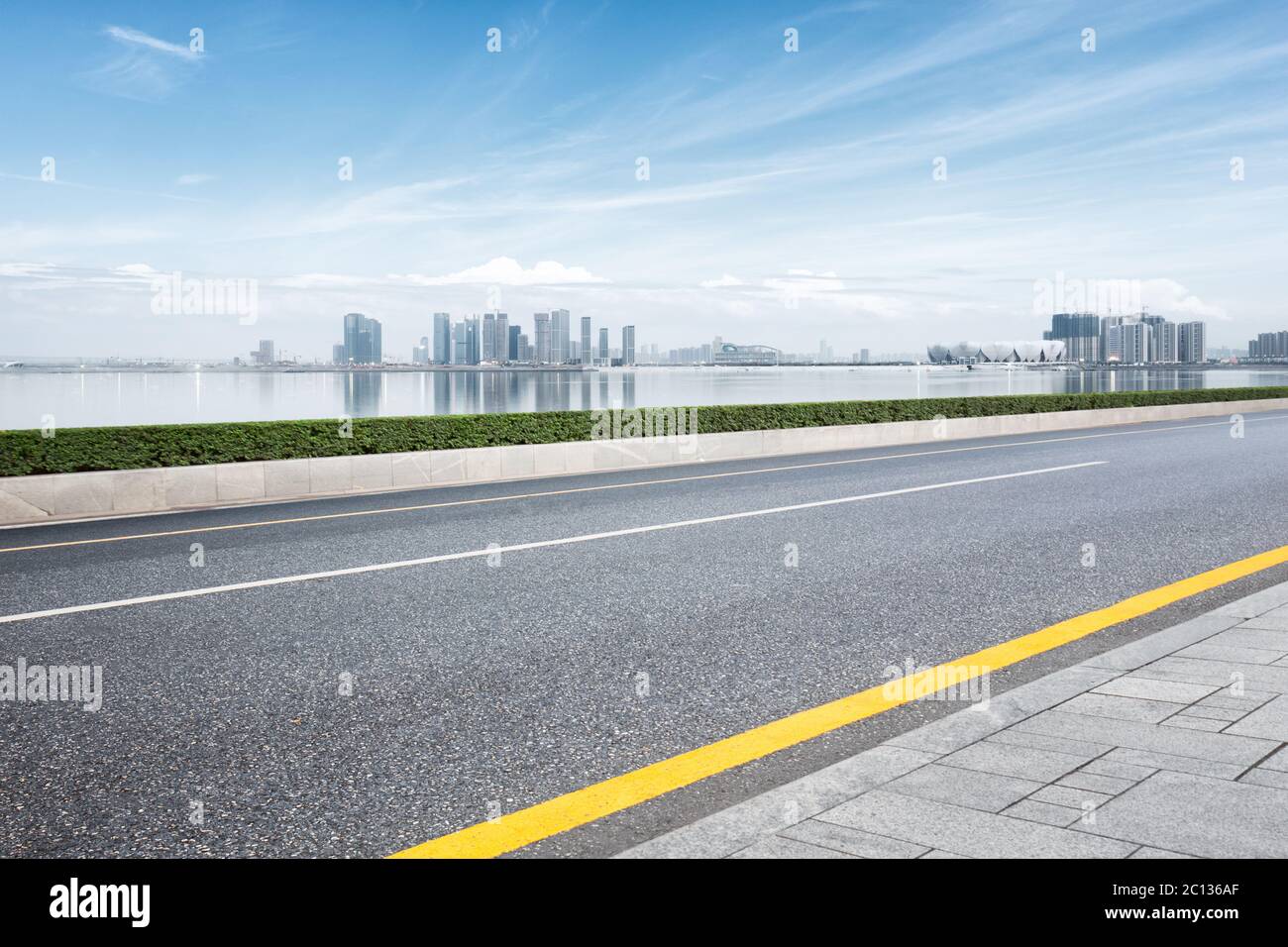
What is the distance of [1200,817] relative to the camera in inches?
129

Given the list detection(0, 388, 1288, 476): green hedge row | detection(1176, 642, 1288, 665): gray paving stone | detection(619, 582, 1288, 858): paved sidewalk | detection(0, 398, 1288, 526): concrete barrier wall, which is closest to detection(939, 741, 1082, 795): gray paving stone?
detection(619, 582, 1288, 858): paved sidewalk

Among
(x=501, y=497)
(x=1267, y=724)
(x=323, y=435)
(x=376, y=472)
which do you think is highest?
(x=323, y=435)

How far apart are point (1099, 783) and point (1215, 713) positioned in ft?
3.55

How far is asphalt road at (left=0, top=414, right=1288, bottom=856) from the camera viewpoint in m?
3.73

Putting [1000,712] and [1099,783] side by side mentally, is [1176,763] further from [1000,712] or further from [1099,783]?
[1000,712]

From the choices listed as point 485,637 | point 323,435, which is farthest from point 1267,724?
point 323,435

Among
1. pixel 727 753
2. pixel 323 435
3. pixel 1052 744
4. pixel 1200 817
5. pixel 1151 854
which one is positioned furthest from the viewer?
pixel 323 435

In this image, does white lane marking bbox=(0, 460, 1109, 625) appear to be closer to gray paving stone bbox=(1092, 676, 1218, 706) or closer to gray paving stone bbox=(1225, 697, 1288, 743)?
gray paving stone bbox=(1092, 676, 1218, 706)

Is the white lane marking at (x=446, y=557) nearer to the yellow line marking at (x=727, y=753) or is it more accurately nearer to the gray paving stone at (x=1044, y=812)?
the yellow line marking at (x=727, y=753)

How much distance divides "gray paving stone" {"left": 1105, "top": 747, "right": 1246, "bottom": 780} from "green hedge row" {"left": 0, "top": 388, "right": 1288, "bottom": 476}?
484 inches

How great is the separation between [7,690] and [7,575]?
140 inches

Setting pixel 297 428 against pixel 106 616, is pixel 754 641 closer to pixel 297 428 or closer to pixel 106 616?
pixel 106 616

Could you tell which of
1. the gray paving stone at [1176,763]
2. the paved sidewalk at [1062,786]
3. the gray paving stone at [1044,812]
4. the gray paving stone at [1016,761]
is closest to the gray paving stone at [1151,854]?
the paved sidewalk at [1062,786]

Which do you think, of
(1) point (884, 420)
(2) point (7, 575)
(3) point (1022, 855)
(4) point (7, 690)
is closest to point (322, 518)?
(2) point (7, 575)
